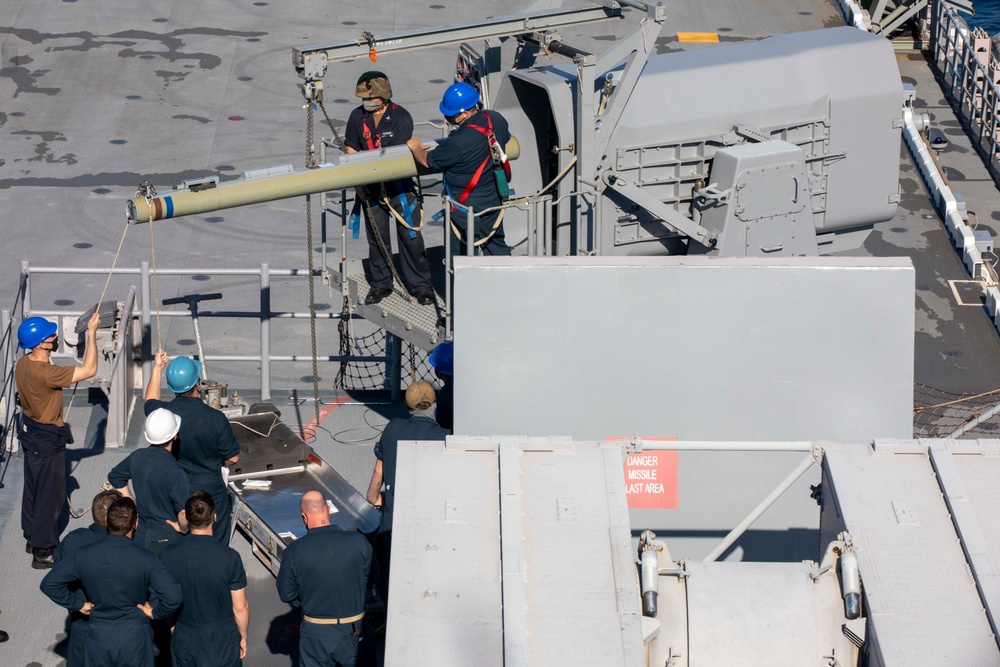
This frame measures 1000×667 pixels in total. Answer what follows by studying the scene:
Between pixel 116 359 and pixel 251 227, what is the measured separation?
6.49 metres

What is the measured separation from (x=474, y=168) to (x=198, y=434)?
2.67 meters

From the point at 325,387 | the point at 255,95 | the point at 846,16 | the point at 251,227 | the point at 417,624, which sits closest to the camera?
the point at 417,624

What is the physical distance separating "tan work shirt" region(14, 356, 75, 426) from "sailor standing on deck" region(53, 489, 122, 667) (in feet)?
5.88

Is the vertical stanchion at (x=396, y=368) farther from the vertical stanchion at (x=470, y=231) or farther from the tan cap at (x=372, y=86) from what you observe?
the tan cap at (x=372, y=86)

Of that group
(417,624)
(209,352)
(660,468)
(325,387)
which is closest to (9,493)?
(325,387)

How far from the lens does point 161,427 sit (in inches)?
301

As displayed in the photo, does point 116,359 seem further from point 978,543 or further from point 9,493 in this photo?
point 978,543

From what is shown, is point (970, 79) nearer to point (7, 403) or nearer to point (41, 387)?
point (7, 403)

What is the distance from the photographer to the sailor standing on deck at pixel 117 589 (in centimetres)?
661

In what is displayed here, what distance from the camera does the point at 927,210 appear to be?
56.2 ft

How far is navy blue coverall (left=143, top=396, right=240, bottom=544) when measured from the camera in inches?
315

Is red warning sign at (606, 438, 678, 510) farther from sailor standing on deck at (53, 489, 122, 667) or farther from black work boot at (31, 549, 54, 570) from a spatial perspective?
black work boot at (31, 549, 54, 570)

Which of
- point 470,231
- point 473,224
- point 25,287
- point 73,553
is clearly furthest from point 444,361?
point 25,287

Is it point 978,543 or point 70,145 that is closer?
point 978,543
